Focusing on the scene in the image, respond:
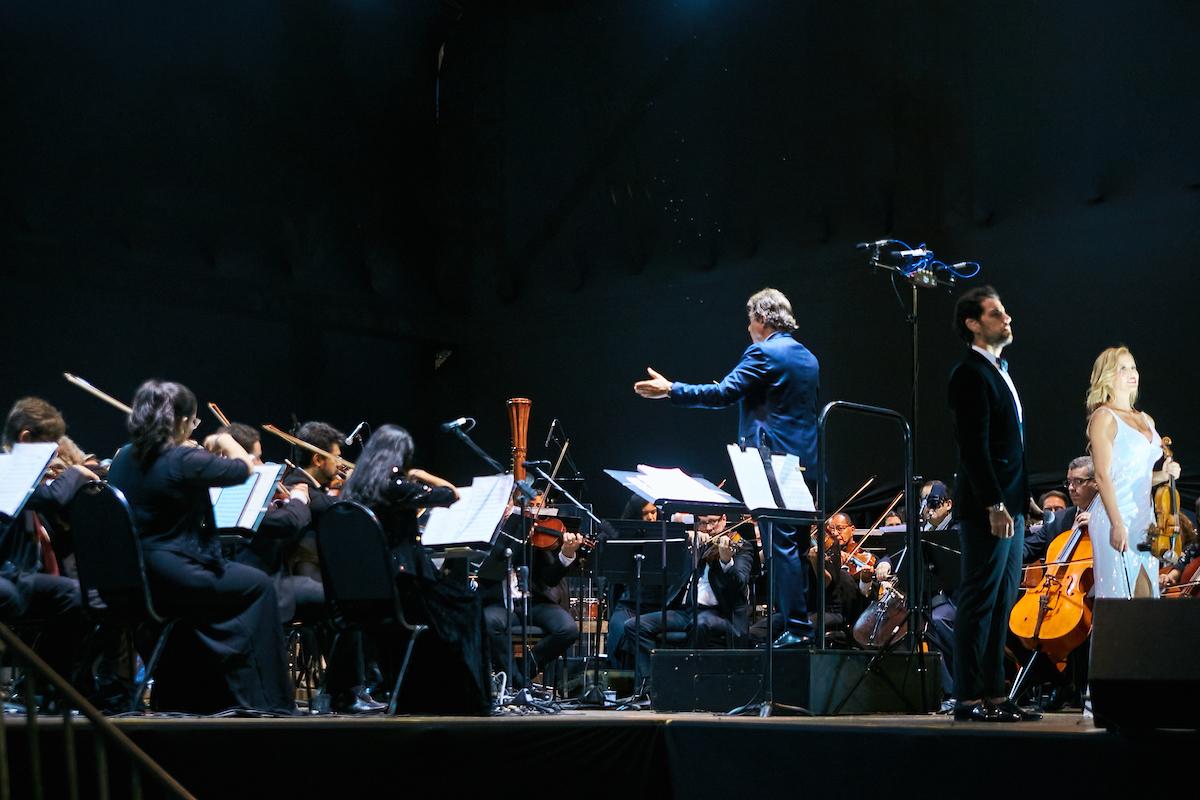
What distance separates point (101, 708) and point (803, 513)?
276cm

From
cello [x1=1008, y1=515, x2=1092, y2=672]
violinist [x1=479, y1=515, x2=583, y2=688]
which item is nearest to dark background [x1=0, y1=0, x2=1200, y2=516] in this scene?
cello [x1=1008, y1=515, x2=1092, y2=672]

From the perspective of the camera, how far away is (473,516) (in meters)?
5.09

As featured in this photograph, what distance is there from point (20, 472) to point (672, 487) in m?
2.37

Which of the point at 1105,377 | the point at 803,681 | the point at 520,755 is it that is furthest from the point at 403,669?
the point at 1105,377

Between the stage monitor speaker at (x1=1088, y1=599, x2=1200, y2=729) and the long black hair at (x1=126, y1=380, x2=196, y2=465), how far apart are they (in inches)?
123

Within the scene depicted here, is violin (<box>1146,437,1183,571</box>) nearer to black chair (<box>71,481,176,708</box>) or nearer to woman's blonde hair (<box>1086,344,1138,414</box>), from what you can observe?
woman's blonde hair (<box>1086,344,1138,414</box>)

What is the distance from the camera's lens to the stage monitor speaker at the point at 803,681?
14.6 feet

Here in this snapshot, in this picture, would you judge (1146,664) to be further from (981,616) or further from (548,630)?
(548,630)

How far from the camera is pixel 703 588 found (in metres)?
7.30

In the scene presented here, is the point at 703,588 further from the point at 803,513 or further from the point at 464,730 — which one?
the point at 464,730


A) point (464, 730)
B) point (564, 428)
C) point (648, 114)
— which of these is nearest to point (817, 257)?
point (648, 114)

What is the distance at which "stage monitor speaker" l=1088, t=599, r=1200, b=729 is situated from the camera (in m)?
3.09

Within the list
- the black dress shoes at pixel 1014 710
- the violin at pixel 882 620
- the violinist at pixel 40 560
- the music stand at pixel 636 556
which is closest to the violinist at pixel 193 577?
the violinist at pixel 40 560

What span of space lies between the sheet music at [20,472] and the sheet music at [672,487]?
2.14 meters
